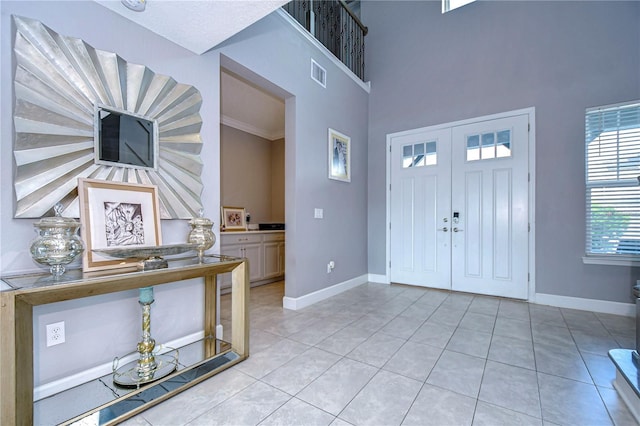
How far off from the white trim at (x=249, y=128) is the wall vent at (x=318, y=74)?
2.03 metres

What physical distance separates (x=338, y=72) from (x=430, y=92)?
1.40m

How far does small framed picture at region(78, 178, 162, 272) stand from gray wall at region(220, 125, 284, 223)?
9.75 feet

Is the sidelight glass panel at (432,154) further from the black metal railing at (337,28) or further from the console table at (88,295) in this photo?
the console table at (88,295)

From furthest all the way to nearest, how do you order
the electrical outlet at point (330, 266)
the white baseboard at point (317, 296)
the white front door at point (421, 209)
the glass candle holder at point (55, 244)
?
the white front door at point (421, 209), the electrical outlet at point (330, 266), the white baseboard at point (317, 296), the glass candle holder at point (55, 244)

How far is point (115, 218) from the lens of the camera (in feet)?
5.74

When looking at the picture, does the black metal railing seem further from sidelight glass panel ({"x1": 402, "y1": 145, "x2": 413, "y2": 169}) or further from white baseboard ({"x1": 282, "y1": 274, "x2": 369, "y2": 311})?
white baseboard ({"x1": 282, "y1": 274, "x2": 369, "y2": 311})

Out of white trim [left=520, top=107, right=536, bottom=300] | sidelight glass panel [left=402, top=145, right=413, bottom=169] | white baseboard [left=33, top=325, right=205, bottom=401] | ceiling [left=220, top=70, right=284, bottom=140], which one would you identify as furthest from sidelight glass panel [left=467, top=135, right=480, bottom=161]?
white baseboard [left=33, top=325, right=205, bottom=401]

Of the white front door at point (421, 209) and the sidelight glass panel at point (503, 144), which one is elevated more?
the sidelight glass panel at point (503, 144)

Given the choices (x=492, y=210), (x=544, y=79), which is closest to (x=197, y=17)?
(x=492, y=210)

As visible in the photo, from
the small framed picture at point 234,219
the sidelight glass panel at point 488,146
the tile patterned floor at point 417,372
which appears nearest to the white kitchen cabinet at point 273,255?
the small framed picture at point 234,219

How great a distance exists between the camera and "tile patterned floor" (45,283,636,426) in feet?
4.85

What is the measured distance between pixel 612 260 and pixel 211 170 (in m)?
4.17

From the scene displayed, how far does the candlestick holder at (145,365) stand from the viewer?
1.71 metres

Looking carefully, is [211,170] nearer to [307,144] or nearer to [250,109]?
[307,144]
